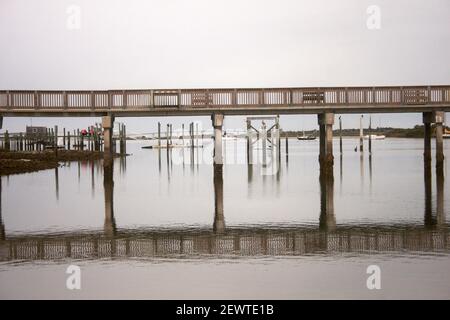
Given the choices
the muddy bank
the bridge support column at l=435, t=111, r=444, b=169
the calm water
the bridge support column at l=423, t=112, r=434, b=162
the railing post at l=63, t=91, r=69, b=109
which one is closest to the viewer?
the calm water

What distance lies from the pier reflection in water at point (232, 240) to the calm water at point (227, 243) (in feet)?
0.10

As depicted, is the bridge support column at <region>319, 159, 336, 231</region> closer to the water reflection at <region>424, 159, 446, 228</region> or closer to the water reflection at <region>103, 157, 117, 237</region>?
the water reflection at <region>424, 159, 446, 228</region>

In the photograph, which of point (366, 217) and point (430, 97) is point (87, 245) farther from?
point (430, 97)

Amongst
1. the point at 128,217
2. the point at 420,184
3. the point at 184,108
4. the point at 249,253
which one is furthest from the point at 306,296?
the point at 184,108

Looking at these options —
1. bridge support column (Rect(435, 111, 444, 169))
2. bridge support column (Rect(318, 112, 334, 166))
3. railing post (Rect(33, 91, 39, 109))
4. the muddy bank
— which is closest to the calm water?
bridge support column (Rect(318, 112, 334, 166))

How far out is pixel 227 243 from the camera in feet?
58.7

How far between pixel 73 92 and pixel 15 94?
3647 mm

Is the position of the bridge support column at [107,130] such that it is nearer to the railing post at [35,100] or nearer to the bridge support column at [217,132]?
the railing post at [35,100]

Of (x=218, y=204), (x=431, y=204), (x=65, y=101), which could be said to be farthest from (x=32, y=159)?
(x=431, y=204)

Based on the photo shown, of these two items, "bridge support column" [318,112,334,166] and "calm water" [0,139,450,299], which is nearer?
"calm water" [0,139,450,299]

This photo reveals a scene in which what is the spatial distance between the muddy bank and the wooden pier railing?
337 inches

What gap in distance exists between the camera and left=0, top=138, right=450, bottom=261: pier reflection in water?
54.3 ft

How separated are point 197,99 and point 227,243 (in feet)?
86.0

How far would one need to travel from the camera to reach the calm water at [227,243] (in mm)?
13039
